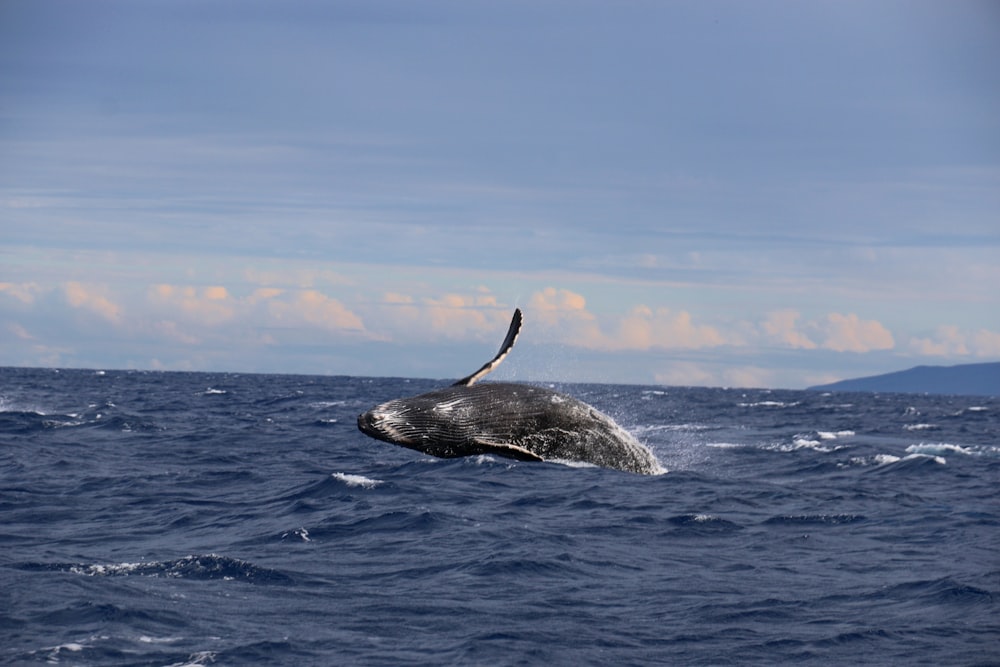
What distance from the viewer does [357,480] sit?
80.7ft

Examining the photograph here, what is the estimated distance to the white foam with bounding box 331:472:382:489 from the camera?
78.3 ft

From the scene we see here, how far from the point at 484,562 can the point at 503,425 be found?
571 centimetres

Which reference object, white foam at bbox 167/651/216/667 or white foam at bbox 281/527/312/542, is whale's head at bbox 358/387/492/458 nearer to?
white foam at bbox 167/651/216/667

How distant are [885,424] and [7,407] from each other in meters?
46.6

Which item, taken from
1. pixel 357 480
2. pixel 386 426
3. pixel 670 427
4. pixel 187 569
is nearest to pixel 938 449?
pixel 670 427

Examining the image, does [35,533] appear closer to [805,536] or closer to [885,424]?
[805,536]

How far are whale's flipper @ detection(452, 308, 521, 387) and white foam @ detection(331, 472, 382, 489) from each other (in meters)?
13.3

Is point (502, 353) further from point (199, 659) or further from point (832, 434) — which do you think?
point (832, 434)

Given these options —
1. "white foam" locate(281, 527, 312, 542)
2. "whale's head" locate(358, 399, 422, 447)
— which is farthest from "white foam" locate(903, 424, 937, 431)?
"whale's head" locate(358, 399, 422, 447)

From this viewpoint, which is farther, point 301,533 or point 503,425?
point 301,533

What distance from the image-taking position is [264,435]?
125ft

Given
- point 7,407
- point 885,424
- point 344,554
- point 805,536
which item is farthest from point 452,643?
point 885,424

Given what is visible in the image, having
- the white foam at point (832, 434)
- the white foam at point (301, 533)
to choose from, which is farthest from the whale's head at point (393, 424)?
the white foam at point (832, 434)

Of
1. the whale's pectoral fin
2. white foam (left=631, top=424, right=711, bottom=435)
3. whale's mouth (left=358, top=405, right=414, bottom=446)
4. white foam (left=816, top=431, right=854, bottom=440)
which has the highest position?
whale's mouth (left=358, top=405, right=414, bottom=446)
